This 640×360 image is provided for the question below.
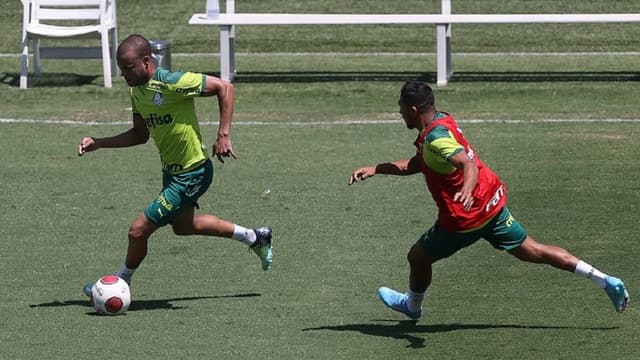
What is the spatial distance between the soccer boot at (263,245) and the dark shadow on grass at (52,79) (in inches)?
378

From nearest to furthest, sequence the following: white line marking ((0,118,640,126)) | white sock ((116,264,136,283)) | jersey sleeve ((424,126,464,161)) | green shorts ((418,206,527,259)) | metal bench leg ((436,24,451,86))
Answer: jersey sleeve ((424,126,464,161)) → green shorts ((418,206,527,259)) → white sock ((116,264,136,283)) → white line marking ((0,118,640,126)) → metal bench leg ((436,24,451,86))

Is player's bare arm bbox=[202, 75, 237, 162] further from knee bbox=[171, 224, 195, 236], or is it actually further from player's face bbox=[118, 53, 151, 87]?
knee bbox=[171, 224, 195, 236]

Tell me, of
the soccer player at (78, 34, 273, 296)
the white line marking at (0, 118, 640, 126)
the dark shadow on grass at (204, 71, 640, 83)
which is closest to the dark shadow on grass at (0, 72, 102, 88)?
the dark shadow on grass at (204, 71, 640, 83)

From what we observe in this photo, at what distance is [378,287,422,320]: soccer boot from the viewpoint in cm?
897

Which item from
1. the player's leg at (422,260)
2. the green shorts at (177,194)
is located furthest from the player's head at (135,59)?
the player's leg at (422,260)

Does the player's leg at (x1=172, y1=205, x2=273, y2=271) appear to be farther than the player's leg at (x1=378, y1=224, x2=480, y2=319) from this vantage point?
Yes

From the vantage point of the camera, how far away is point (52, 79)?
19531mm

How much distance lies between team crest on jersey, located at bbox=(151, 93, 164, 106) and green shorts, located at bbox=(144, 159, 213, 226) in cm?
48

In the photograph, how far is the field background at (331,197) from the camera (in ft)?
28.8

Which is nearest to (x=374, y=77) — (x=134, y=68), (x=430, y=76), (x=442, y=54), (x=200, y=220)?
(x=430, y=76)

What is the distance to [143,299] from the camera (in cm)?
966

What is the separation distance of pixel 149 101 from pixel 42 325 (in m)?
1.61

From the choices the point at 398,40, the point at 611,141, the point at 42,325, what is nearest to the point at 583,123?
the point at 611,141

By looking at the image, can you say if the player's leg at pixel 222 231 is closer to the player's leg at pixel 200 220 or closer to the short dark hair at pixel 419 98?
the player's leg at pixel 200 220
